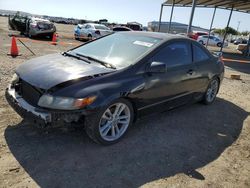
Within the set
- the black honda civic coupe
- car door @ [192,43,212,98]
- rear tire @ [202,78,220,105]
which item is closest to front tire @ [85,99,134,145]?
the black honda civic coupe

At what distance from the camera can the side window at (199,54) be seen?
5.29 metres

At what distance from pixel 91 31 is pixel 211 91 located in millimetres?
14866

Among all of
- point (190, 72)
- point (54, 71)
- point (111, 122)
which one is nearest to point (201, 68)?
point (190, 72)

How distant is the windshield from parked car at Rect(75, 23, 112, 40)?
14568 millimetres

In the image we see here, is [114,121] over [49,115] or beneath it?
beneath

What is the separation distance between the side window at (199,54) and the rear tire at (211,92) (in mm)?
672

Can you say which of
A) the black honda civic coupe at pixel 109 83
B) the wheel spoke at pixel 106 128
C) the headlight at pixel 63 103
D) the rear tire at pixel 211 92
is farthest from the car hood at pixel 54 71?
the rear tire at pixel 211 92

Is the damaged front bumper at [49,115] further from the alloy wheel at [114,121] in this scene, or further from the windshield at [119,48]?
the windshield at [119,48]

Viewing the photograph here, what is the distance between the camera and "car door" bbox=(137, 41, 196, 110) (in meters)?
4.14

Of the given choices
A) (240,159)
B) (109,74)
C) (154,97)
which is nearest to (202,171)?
(240,159)

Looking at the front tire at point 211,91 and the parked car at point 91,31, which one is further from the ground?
the front tire at point 211,91

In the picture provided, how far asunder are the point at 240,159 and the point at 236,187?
781 mm

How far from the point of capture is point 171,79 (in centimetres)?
452

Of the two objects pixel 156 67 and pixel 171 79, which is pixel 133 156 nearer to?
pixel 156 67
